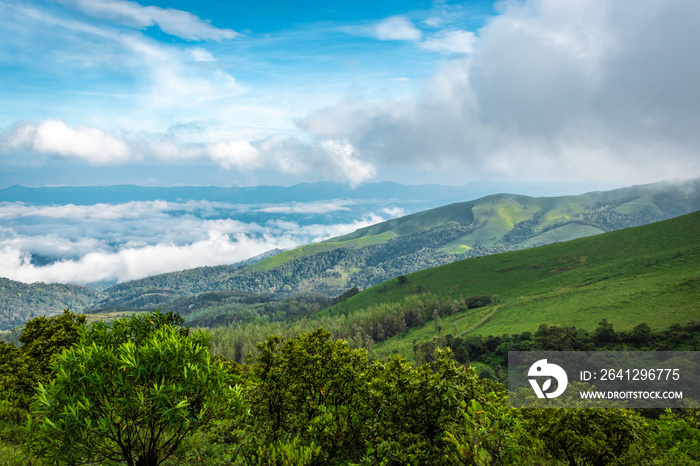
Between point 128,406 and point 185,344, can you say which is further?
point 185,344

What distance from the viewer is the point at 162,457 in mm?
17500

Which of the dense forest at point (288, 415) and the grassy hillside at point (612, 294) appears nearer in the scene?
the dense forest at point (288, 415)

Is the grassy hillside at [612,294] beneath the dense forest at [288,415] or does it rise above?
beneath

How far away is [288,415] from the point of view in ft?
85.6

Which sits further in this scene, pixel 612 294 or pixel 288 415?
pixel 612 294

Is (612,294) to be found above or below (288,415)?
below

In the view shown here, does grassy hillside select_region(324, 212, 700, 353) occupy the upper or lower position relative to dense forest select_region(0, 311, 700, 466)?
lower

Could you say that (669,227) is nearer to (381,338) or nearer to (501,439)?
(381,338)

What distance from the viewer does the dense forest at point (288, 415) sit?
1491cm

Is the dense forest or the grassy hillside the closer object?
the dense forest

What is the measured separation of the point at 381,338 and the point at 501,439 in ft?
583

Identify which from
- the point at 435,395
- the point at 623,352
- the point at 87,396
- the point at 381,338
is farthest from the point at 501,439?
the point at 381,338

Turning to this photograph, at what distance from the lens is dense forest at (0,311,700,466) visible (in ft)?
48.9

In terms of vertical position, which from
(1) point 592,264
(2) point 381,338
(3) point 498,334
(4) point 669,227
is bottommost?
(2) point 381,338
